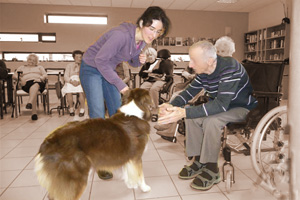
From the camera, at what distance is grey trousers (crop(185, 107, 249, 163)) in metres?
1.72

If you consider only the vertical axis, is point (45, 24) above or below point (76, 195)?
above

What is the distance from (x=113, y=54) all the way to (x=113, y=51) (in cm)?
2

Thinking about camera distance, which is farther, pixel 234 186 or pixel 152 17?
pixel 234 186

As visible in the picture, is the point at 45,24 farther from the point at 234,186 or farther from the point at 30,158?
the point at 234,186

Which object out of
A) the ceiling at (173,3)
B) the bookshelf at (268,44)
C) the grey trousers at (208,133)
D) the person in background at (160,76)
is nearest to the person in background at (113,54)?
the grey trousers at (208,133)

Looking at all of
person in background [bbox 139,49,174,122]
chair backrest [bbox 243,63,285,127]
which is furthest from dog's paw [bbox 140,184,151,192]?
person in background [bbox 139,49,174,122]

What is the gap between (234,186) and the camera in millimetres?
1803

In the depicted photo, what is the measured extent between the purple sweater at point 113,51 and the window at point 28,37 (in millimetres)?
6966

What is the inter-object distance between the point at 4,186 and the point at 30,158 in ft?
1.96

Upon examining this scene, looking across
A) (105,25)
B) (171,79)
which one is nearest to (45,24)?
(105,25)

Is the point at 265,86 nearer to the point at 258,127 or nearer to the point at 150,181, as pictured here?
the point at 258,127

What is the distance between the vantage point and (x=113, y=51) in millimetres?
1646

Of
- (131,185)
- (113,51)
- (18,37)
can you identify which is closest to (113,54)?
(113,51)

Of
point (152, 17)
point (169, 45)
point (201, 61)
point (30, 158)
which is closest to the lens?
point (152, 17)
